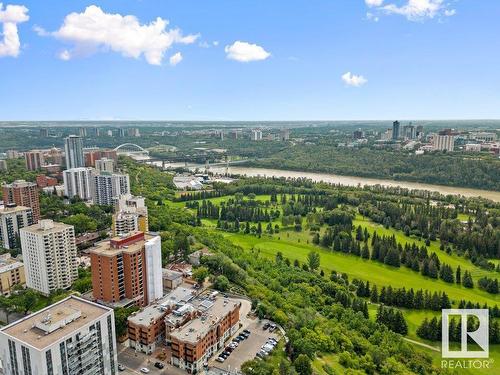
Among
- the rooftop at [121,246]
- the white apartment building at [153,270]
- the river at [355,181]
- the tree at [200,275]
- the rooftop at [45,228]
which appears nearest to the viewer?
the rooftop at [121,246]

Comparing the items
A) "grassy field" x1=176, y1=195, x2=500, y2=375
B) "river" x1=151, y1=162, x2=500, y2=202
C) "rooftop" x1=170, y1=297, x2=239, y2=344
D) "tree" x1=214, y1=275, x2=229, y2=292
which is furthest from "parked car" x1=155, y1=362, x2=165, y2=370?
"river" x1=151, y1=162, x2=500, y2=202

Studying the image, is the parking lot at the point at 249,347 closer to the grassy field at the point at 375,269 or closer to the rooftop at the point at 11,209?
the grassy field at the point at 375,269

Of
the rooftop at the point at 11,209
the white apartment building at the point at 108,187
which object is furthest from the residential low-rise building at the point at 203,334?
the white apartment building at the point at 108,187

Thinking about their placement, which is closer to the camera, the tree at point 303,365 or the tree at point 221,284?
the tree at point 303,365

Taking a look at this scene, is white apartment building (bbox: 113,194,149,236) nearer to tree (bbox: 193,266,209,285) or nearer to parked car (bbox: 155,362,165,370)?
tree (bbox: 193,266,209,285)

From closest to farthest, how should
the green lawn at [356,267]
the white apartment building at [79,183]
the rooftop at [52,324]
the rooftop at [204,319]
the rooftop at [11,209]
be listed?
the rooftop at [52,324] → the rooftop at [204,319] → the green lawn at [356,267] → the rooftop at [11,209] → the white apartment building at [79,183]

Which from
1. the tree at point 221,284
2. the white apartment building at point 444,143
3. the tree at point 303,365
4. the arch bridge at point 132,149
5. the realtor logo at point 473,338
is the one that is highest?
the white apartment building at point 444,143

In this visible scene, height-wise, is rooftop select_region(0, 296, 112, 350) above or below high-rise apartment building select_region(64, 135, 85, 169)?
below

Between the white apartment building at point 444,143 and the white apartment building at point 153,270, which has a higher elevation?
the white apartment building at point 444,143

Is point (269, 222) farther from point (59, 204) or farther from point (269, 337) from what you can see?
point (269, 337)
